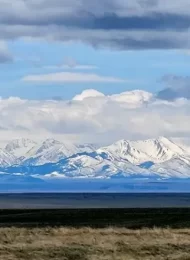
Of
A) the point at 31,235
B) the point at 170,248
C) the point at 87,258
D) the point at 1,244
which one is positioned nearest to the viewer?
the point at 87,258

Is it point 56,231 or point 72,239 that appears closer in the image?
point 72,239

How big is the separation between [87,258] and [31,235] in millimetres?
9567

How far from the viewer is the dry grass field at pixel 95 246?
32.5 m

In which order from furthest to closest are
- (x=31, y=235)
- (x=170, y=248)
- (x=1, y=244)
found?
(x=31, y=235) → (x=1, y=244) → (x=170, y=248)

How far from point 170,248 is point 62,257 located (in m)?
4.80

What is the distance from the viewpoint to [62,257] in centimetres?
3228

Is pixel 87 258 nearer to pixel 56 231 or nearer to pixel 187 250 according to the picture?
pixel 187 250

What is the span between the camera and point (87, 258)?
3209cm

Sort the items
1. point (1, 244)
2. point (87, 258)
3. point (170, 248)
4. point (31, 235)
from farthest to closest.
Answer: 1. point (31, 235)
2. point (1, 244)
3. point (170, 248)
4. point (87, 258)

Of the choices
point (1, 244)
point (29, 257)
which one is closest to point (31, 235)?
point (1, 244)

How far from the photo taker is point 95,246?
113 feet

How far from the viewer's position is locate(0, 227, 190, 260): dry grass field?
107ft

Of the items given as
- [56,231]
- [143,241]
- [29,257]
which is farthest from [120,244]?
[56,231]

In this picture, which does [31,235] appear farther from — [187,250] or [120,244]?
[187,250]
